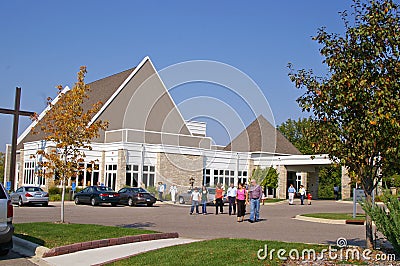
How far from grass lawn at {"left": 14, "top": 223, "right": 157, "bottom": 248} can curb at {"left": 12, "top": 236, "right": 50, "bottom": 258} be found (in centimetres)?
21

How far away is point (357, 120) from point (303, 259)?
119 inches

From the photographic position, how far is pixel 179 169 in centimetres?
4688

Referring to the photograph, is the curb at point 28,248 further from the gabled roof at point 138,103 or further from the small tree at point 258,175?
the small tree at point 258,175

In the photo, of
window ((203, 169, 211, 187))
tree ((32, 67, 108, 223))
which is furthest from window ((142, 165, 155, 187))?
tree ((32, 67, 108, 223))

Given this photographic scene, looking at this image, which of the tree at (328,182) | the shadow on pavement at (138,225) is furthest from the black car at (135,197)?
the tree at (328,182)

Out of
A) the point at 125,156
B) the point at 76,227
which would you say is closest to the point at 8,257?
the point at 76,227

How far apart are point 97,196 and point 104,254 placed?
2314cm

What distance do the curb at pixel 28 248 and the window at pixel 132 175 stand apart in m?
31.0

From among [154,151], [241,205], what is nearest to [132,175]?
[154,151]

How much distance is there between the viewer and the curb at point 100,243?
12.2 metres

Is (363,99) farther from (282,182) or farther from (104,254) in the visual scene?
(282,182)

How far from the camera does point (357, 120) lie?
10680 millimetres

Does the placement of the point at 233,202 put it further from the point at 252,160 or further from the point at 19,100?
the point at 252,160

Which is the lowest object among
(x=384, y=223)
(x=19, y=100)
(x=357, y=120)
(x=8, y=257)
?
(x=8, y=257)
